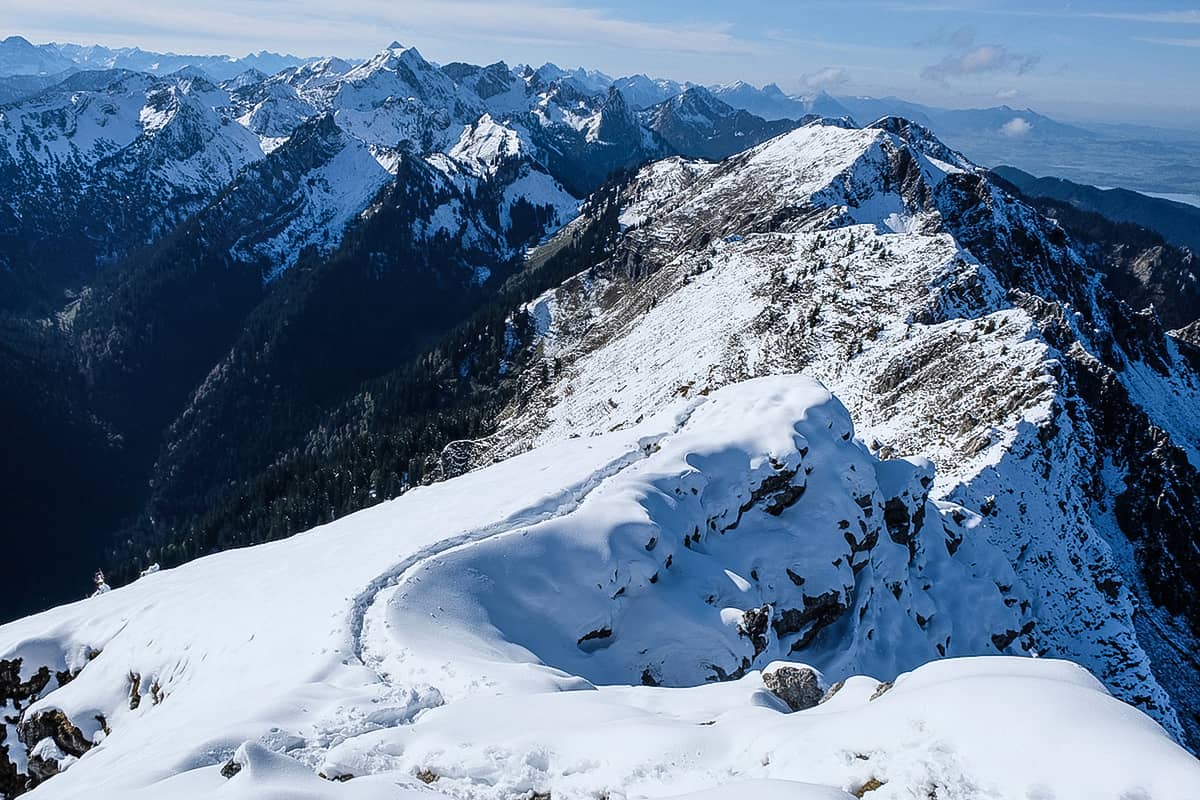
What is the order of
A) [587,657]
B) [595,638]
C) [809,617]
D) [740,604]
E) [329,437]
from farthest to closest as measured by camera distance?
[329,437] → [809,617] → [740,604] → [595,638] → [587,657]

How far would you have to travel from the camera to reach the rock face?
18.7 metres

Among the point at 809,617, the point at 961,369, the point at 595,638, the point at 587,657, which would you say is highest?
the point at 961,369

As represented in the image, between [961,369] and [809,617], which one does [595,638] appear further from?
[961,369]

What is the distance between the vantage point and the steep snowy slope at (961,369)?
44.0 meters

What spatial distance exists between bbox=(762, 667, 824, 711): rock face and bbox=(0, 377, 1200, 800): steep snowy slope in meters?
0.12

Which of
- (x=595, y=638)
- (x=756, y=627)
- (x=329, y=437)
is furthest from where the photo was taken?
(x=329, y=437)

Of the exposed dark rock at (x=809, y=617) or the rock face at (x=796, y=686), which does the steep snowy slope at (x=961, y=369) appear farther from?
the rock face at (x=796, y=686)

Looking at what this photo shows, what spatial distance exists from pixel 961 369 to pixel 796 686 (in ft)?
140

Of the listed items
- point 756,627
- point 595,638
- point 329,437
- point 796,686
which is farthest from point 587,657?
point 329,437

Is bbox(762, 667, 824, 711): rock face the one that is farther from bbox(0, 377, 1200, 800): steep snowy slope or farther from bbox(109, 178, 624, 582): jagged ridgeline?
bbox(109, 178, 624, 582): jagged ridgeline

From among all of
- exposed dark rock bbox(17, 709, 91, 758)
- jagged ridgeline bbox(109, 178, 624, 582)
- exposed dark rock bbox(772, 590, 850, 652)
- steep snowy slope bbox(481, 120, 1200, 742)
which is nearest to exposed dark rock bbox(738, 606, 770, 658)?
exposed dark rock bbox(772, 590, 850, 652)

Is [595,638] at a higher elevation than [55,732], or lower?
higher

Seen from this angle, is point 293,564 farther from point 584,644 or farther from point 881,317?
point 881,317

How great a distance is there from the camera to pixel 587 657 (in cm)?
2336
